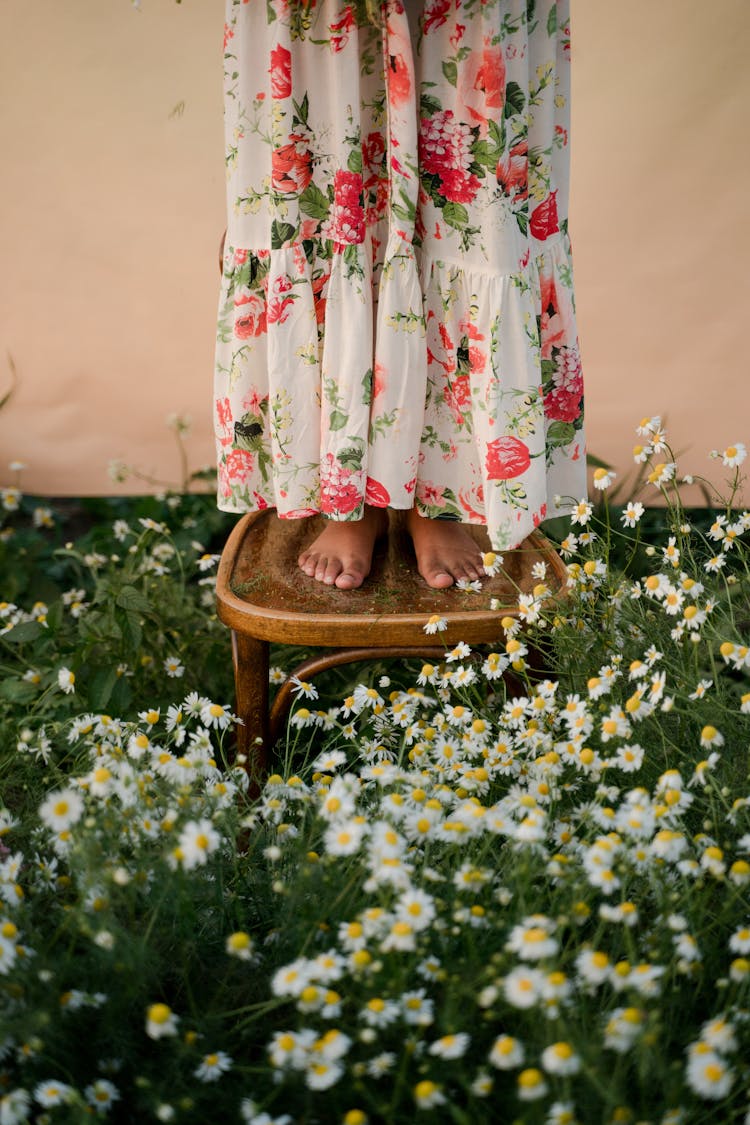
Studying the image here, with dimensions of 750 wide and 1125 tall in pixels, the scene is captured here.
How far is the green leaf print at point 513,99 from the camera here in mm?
1104

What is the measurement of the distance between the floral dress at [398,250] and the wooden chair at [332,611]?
93mm

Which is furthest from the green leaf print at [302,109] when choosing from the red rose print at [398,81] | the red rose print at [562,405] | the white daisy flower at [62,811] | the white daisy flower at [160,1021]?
the white daisy flower at [160,1021]

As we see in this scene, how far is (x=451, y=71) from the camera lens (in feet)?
3.63

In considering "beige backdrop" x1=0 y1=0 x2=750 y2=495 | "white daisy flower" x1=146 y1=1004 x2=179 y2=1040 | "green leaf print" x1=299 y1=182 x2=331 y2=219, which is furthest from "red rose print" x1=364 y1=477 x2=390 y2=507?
"beige backdrop" x1=0 y1=0 x2=750 y2=495

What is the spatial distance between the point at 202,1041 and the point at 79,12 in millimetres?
1861

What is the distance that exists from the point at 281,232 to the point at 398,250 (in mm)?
139

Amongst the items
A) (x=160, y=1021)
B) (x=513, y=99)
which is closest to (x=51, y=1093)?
(x=160, y=1021)

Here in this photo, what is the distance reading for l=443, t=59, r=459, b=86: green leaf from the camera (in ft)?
3.62

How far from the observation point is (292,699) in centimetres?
127

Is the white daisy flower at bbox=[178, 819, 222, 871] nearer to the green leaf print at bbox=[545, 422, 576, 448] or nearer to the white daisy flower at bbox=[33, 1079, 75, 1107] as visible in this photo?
the white daisy flower at bbox=[33, 1079, 75, 1107]

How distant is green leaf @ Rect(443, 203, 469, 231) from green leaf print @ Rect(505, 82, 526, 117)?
0.11m

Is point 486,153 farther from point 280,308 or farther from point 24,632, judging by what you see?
point 24,632

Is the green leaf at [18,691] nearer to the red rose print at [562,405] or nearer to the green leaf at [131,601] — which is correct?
the green leaf at [131,601]

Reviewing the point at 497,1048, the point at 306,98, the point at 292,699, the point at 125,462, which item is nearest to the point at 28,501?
the point at 125,462
